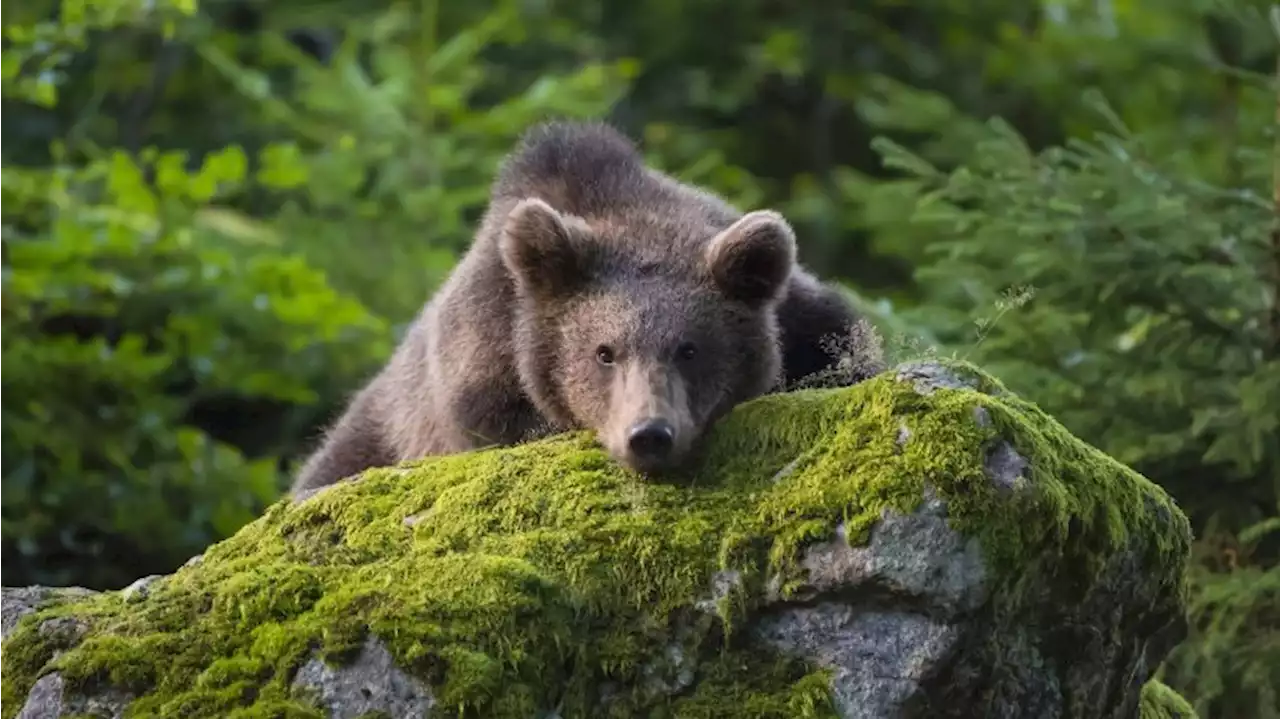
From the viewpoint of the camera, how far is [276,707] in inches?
200

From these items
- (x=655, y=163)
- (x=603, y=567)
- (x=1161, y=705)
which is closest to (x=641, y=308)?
(x=603, y=567)

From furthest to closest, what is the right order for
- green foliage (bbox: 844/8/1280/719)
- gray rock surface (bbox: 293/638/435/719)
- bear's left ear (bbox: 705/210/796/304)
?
green foliage (bbox: 844/8/1280/719) → bear's left ear (bbox: 705/210/796/304) → gray rock surface (bbox: 293/638/435/719)

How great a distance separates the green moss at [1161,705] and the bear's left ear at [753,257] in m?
2.03

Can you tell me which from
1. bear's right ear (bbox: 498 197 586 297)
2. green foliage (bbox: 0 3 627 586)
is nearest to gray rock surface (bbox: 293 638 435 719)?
bear's right ear (bbox: 498 197 586 297)

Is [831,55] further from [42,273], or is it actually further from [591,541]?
[591,541]

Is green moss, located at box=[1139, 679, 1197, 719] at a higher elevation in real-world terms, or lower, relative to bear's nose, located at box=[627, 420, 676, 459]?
lower

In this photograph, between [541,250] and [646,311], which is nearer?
[646,311]

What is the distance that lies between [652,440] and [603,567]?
1.81 feet

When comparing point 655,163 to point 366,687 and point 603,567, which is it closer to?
point 603,567

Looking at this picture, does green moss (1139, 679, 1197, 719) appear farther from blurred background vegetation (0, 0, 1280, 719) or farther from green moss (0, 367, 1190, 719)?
blurred background vegetation (0, 0, 1280, 719)

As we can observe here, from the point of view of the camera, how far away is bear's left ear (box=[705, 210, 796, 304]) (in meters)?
6.95

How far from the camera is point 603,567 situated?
5.48m

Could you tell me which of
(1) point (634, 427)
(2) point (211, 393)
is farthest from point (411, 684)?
(2) point (211, 393)

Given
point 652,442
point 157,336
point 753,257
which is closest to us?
point 652,442
